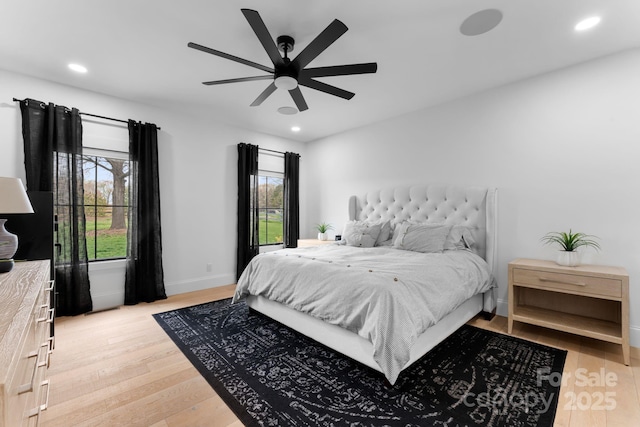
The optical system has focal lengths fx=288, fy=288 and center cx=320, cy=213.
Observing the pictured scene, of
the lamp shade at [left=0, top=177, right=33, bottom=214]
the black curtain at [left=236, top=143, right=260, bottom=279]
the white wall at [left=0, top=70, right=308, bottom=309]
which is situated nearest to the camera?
the lamp shade at [left=0, top=177, right=33, bottom=214]

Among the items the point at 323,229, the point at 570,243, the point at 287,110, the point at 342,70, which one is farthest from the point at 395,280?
the point at 323,229

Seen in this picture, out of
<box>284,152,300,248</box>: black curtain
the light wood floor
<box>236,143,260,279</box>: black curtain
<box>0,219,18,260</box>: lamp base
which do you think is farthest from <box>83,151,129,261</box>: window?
<box>284,152,300,248</box>: black curtain

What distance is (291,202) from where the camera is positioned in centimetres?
540

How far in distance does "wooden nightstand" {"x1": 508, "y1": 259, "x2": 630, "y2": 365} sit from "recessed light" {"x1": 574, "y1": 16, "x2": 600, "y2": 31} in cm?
194

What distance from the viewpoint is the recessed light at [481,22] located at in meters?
2.08

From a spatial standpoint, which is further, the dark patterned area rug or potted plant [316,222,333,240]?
potted plant [316,222,333,240]

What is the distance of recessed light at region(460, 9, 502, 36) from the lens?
Answer: 2.08 m

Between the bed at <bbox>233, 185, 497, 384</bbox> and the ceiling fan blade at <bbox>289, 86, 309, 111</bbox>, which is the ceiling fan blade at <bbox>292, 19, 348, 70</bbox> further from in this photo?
the bed at <bbox>233, 185, 497, 384</bbox>

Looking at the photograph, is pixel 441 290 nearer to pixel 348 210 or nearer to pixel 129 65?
pixel 348 210

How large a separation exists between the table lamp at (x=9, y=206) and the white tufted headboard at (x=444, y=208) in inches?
145

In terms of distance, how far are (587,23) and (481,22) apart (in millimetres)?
831

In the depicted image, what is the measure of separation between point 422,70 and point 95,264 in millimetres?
4291

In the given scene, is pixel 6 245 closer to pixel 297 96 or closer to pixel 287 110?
pixel 297 96

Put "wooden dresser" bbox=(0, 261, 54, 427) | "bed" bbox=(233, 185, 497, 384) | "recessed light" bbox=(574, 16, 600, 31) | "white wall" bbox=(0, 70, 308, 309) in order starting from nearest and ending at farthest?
1. "wooden dresser" bbox=(0, 261, 54, 427)
2. "bed" bbox=(233, 185, 497, 384)
3. "recessed light" bbox=(574, 16, 600, 31)
4. "white wall" bbox=(0, 70, 308, 309)
